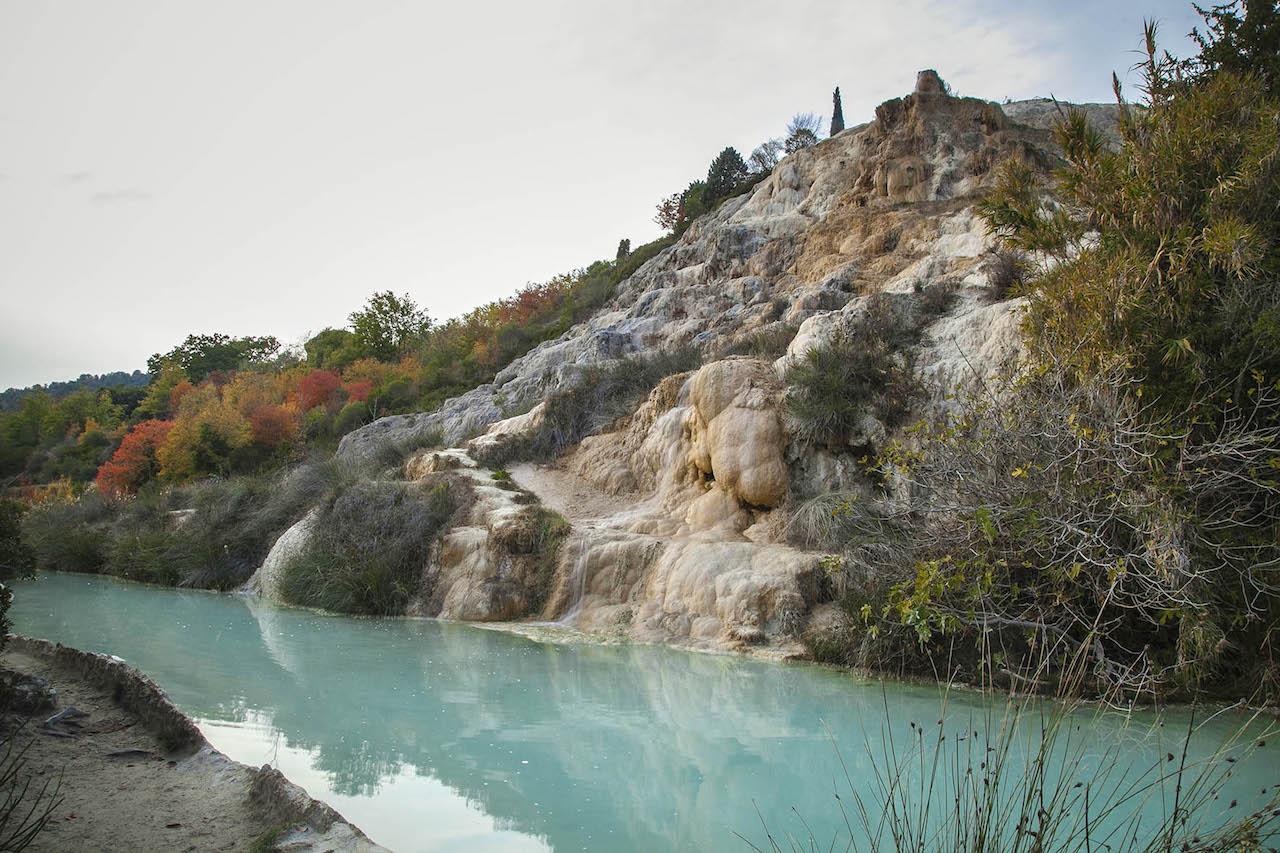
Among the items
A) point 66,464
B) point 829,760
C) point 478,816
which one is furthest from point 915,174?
point 66,464

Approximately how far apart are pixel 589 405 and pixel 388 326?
90.5 feet

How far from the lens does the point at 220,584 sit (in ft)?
52.0

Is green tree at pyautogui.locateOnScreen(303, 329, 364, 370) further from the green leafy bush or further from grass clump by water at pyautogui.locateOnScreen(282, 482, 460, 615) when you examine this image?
the green leafy bush

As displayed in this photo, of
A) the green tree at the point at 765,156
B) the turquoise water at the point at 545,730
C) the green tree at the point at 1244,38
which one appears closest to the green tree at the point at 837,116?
the green tree at the point at 765,156

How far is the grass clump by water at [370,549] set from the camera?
12.8m

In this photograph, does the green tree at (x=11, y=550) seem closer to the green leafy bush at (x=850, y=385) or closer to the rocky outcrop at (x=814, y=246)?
the green leafy bush at (x=850, y=385)

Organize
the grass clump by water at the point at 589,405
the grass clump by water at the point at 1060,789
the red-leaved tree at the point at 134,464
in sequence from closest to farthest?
1. the grass clump by water at the point at 1060,789
2. the grass clump by water at the point at 589,405
3. the red-leaved tree at the point at 134,464

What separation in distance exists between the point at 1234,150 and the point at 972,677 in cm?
551

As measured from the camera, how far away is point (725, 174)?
3453 cm

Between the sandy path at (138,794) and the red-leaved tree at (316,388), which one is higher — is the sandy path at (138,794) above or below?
below

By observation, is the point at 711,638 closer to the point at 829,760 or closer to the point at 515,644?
the point at 515,644

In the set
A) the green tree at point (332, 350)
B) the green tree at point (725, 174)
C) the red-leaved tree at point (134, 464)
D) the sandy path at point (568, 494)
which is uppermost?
the green tree at point (725, 174)

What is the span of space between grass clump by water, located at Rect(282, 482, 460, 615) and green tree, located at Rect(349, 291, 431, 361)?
2747 cm

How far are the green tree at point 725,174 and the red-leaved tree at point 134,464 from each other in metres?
22.5
